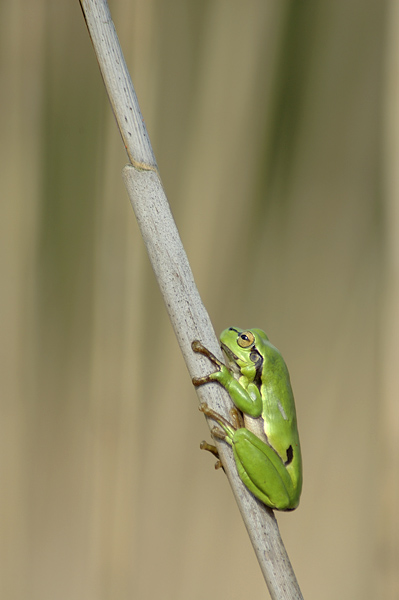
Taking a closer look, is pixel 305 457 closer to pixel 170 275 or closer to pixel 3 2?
pixel 170 275

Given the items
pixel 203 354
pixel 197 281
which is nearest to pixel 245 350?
pixel 203 354

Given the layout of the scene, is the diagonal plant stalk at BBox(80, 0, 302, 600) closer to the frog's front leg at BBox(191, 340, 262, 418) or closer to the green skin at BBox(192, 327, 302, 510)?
the frog's front leg at BBox(191, 340, 262, 418)

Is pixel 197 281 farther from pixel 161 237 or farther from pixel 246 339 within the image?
pixel 161 237

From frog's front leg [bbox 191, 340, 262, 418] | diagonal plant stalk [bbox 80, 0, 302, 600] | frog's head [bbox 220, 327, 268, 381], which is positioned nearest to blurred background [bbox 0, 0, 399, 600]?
frog's head [bbox 220, 327, 268, 381]

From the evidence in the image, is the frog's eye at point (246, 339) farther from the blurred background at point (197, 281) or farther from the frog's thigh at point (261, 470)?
the blurred background at point (197, 281)

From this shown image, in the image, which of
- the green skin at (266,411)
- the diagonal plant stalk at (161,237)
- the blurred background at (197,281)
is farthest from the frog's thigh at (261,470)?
the blurred background at (197,281)
